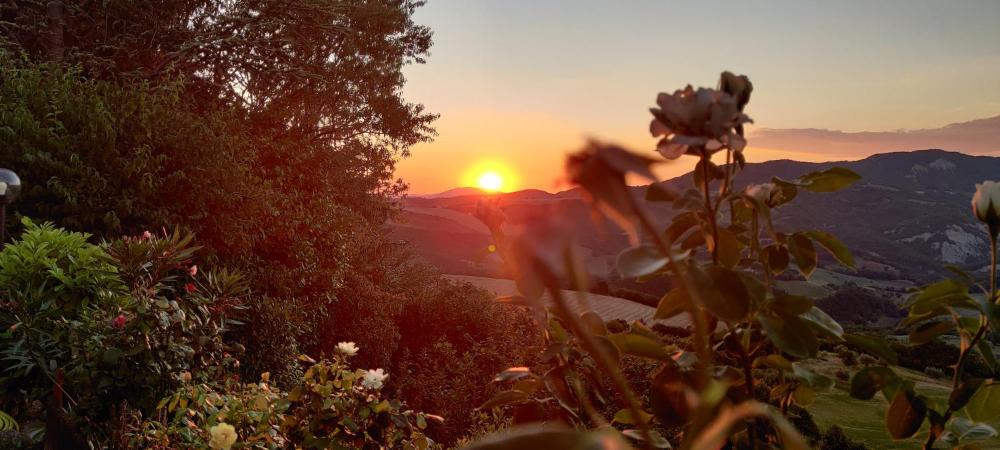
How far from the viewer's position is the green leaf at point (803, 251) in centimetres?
79

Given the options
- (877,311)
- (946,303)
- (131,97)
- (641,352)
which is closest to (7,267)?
(131,97)

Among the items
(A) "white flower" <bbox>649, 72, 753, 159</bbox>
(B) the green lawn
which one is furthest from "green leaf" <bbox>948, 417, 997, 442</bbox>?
(B) the green lawn

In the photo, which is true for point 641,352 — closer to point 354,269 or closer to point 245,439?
point 245,439

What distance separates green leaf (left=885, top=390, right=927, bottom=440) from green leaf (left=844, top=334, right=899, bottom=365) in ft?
0.27

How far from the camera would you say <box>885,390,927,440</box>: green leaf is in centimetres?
76

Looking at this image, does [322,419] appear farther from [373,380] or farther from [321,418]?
[373,380]

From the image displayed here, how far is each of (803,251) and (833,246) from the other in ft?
0.14

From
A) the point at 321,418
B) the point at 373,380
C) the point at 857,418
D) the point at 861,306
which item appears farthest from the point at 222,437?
the point at 861,306

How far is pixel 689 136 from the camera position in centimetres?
44

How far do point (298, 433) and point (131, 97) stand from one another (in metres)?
6.06

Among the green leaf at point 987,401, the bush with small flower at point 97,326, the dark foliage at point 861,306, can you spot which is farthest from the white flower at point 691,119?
the dark foliage at point 861,306

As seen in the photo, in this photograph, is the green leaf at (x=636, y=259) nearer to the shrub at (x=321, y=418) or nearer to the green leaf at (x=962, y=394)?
the green leaf at (x=962, y=394)

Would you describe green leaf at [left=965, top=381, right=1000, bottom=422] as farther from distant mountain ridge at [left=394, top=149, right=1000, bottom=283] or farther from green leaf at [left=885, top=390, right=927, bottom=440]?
distant mountain ridge at [left=394, top=149, right=1000, bottom=283]

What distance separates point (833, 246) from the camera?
801 mm
